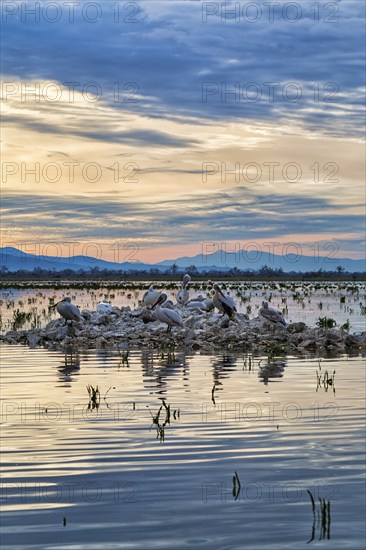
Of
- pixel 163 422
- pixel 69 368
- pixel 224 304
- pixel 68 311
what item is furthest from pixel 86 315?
pixel 163 422

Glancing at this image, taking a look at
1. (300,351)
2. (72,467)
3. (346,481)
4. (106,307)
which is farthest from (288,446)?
(106,307)

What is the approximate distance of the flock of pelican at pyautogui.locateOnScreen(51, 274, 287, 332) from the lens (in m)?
23.8

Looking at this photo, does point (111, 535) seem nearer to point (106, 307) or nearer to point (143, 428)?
point (143, 428)

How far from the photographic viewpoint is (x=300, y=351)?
2145 centimetres

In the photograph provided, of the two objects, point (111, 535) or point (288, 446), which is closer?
point (111, 535)

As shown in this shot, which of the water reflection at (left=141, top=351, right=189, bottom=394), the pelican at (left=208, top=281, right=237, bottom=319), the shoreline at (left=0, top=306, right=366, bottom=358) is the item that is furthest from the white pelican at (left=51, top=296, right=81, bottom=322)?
the water reflection at (left=141, top=351, right=189, bottom=394)

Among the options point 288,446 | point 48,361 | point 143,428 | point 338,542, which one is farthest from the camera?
point 48,361

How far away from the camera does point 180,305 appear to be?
30703 millimetres

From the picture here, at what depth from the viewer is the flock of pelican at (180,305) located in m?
23.8

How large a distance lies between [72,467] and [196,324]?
16.7 meters

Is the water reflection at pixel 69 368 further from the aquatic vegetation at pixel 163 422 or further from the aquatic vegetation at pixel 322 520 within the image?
the aquatic vegetation at pixel 322 520

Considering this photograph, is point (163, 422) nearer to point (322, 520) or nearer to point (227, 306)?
point (322, 520)

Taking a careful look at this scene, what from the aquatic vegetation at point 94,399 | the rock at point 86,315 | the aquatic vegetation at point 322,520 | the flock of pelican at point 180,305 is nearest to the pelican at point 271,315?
the flock of pelican at point 180,305

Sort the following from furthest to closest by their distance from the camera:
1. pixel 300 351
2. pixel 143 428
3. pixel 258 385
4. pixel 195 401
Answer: pixel 300 351
pixel 258 385
pixel 195 401
pixel 143 428
